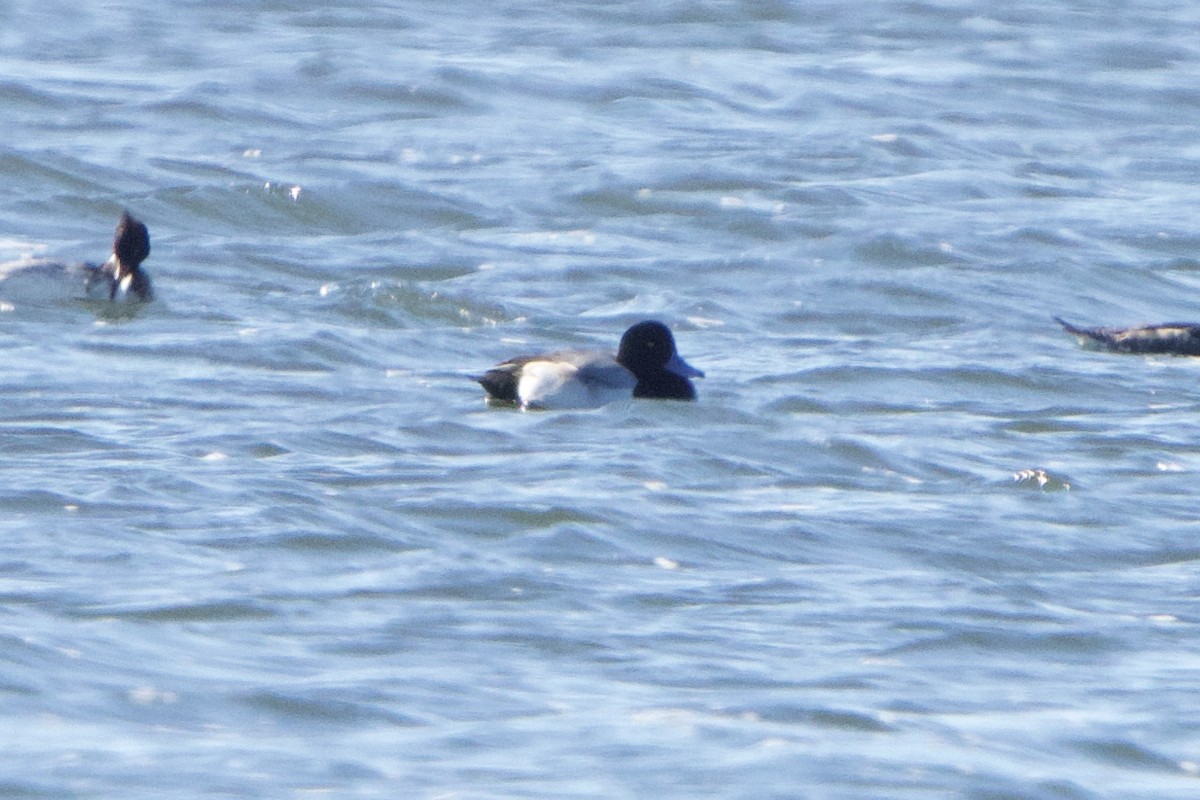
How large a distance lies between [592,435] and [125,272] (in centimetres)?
390

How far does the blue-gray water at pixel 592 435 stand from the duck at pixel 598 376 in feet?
0.47

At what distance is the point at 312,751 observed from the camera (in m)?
6.69

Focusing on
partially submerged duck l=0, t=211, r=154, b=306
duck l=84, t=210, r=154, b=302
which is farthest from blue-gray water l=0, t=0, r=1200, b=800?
duck l=84, t=210, r=154, b=302

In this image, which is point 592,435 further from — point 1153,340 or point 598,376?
point 1153,340

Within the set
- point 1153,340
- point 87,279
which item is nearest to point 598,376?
point 1153,340

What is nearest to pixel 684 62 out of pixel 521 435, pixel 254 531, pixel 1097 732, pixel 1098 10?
pixel 1098 10

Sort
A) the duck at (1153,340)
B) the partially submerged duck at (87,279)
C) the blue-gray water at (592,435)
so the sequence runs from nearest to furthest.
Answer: the blue-gray water at (592,435), the duck at (1153,340), the partially submerged duck at (87,279)

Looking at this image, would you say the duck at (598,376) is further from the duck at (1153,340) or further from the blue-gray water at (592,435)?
the duck at (1153,340)

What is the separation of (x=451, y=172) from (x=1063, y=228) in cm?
423

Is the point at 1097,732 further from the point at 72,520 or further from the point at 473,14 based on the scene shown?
the point at 473,14

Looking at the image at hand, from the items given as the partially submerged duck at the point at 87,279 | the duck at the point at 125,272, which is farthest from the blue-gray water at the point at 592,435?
the duck at the point at 125,272

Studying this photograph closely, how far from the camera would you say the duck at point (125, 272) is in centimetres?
1409

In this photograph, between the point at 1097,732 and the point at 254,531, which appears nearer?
the point at 1097,732

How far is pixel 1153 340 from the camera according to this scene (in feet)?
45.5
